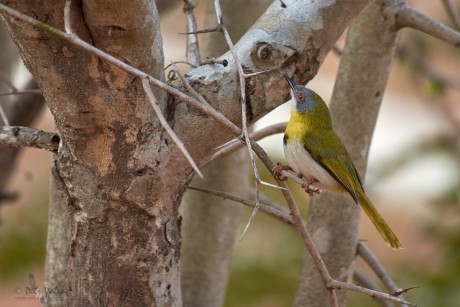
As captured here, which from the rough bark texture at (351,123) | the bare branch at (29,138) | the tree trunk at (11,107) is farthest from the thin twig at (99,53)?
the tree trunk at (11,107)

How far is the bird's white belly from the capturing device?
3.11 meters

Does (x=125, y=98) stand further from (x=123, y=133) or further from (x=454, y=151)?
(x=454, y=151)

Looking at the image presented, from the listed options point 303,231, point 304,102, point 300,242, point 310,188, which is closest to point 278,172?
point 303,231

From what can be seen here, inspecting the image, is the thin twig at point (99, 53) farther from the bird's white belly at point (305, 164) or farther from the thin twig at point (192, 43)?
the bird's white belly at point (305, 164)

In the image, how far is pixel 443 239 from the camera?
4.51 metres

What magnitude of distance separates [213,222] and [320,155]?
59cm

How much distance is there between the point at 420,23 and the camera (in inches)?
109

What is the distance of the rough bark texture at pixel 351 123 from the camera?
2.99 metres

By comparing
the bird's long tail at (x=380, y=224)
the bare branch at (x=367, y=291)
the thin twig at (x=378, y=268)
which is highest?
the bird's long tail at (x=380, y=224)

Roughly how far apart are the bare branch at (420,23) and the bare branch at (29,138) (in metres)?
1.44

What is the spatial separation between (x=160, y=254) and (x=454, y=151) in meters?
3.88

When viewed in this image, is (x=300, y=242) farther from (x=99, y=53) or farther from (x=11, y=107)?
(x=99, y=53)

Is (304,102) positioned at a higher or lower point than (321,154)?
higher

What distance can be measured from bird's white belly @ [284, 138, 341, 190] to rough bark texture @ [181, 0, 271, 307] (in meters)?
0.26
